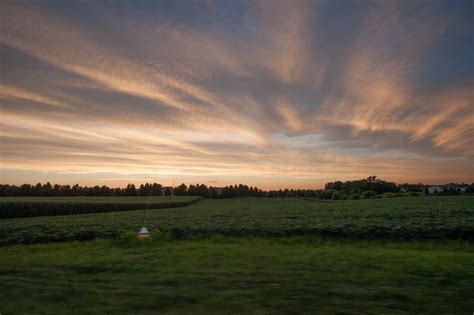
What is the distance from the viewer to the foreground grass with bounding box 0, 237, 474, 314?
6914 mm

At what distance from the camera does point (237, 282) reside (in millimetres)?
8742

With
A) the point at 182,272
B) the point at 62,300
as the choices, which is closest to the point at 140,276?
the point at 182,272

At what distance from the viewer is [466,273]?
9.59 meters

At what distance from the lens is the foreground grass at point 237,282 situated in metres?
6.91

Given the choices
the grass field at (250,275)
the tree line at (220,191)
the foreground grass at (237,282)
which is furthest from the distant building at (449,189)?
the foreground grass at (237,282)

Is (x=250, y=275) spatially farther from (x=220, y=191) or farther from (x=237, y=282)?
(x=220, y=191)

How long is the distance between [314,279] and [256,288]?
1.66m

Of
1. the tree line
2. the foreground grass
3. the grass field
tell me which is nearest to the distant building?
the tree line

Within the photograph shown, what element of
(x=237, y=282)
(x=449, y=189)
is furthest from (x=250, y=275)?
(x=449, y=189)

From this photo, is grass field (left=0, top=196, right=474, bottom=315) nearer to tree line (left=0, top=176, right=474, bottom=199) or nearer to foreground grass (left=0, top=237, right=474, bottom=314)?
foreground grass (left=0, top=237, right=474, bottom=314)

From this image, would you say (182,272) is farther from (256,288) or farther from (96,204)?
(96,204)

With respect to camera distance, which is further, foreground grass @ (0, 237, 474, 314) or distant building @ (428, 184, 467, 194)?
distant building @ (428, 184, 467, 194)

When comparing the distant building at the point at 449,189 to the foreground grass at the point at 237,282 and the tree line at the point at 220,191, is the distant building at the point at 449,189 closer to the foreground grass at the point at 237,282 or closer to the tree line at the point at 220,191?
the tree line at the point at 220,191

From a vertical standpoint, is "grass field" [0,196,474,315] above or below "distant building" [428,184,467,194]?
below
